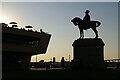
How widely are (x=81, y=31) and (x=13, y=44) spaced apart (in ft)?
106

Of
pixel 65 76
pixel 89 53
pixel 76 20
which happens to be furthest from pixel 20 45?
pixel 65 76

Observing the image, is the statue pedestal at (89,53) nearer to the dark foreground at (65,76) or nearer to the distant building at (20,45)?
the dark foreground at (65,76)

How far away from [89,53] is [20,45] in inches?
1358

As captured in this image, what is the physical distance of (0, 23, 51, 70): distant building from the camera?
60938 mm

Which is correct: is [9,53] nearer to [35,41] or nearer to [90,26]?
[35,41]

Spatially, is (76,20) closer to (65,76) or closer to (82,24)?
(82,24)

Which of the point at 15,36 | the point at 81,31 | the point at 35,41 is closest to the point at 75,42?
the point at 81,31

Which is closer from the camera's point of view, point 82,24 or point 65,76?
point 65,76

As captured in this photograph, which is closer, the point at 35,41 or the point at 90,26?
the point at 90,26

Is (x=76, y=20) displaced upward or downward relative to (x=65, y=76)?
upward

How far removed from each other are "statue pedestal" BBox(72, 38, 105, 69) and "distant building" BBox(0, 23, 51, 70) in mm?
29273

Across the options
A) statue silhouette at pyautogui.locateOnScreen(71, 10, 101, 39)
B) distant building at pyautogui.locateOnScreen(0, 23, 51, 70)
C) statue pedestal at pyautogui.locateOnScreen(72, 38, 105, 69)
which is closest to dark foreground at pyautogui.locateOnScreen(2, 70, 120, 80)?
statue pedestal at pyautogui.locateOnScreen(72, 38, 105, 69)

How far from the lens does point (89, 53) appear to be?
104 feet

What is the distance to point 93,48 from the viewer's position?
3142cm
